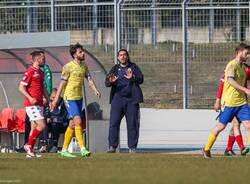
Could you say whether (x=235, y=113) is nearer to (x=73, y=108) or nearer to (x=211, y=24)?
(x=73, y=108)

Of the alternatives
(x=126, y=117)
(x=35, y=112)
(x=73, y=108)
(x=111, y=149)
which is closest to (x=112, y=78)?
(x=126, y=117)

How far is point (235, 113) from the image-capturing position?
64.3 ft

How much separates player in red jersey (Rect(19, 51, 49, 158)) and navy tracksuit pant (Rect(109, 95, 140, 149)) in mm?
3110

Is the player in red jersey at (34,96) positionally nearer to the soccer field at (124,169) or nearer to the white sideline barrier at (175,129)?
the soccer field at (124,169)

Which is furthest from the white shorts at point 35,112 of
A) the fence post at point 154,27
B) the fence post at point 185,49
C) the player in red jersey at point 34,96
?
the fence post at point 154,27

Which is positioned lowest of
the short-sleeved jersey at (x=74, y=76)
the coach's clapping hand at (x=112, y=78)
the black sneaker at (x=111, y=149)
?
the black sneaker at (x=111, y=149)

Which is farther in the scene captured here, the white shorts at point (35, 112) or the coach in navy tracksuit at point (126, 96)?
the coach in navy tracksuit at point (126, 96)

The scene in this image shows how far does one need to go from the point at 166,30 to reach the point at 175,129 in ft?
10.4

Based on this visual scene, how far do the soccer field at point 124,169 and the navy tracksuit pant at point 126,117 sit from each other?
10.5 ft

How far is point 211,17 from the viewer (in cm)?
3002

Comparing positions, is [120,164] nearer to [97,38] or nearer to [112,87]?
[112,87]

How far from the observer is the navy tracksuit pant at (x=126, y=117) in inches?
916

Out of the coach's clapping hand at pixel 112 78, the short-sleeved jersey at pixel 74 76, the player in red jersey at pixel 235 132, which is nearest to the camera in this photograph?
the short-sleeved jersey at pixel 74 76

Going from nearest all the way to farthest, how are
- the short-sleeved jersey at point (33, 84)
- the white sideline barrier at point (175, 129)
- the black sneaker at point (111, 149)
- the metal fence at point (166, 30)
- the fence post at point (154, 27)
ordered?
the short-sleeved jersey at point (33, 84) → the black sneaker at point (111, 149) → the white sideline barrier at point (175, 129) → the metal fence at point (166, 30) → the fence post at point (154, 27)
